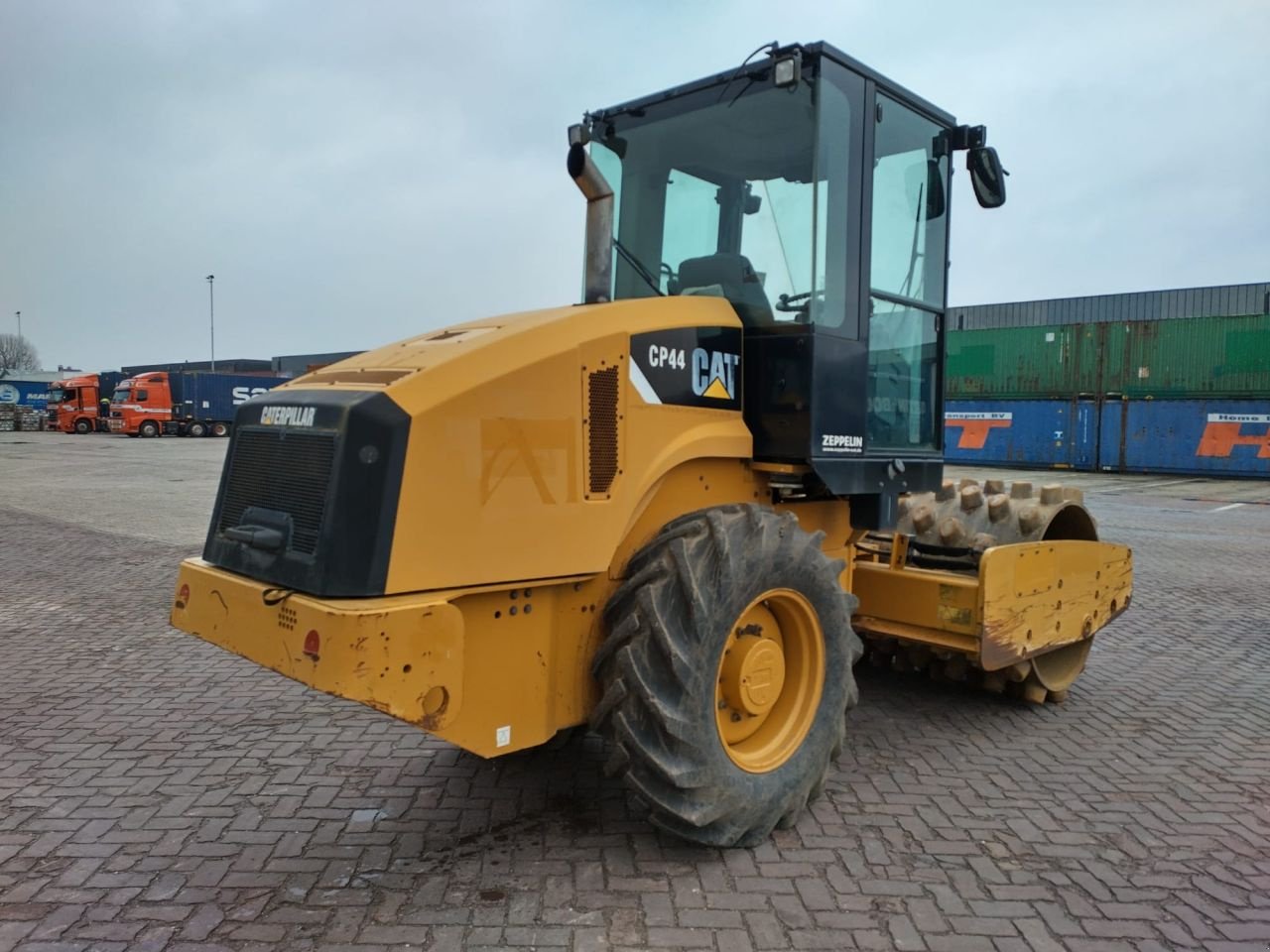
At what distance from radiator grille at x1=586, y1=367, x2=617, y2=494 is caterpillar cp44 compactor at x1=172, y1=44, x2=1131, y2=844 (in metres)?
0.01

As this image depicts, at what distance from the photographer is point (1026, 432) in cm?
2862

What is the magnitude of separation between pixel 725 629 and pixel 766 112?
2219 mm

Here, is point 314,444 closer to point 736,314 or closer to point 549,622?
point 549,622

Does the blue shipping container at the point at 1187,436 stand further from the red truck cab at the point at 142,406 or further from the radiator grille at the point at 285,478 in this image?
the red truck cab at the point at 142,406

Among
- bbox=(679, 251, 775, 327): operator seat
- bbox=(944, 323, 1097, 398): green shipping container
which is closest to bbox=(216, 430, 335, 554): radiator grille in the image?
bbox=(679, 251, 775, 327): operator seat

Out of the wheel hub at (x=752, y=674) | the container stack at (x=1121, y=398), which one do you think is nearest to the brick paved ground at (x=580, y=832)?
the wheel hub at (x=752, y=674)

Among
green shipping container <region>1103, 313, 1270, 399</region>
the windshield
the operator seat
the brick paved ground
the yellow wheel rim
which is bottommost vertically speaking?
the brick paved ground

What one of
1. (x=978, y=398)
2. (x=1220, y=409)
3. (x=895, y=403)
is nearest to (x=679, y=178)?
(x=895, y=403)

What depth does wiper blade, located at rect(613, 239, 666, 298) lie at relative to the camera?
4320 millimetres

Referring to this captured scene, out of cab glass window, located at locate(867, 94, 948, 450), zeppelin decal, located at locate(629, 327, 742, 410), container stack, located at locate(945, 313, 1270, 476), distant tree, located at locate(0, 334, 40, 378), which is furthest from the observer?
distant tree, located at locate(0, 334, 40, 378)

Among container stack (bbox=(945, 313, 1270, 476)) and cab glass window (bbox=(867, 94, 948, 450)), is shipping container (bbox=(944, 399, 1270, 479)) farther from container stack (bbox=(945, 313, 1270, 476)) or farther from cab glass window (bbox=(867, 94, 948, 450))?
cab glass window (bbox=(867, 94, 948, 450))

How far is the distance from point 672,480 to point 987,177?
230 centimetres

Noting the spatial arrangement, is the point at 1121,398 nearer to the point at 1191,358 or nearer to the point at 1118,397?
the point at 1118,397

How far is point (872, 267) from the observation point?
161 inches
